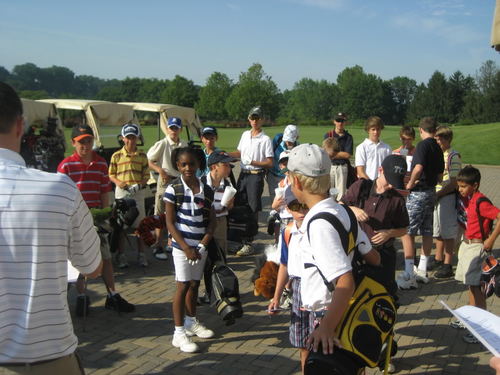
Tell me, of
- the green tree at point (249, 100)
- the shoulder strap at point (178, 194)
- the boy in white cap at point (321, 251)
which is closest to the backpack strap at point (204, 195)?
the shoulder strap at point (178, 194)

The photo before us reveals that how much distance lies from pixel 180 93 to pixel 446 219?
324 feet

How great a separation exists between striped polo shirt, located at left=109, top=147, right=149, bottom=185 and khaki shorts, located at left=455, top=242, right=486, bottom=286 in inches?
176

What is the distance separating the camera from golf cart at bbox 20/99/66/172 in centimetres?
887

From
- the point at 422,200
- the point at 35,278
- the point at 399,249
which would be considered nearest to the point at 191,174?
the point at 35,278

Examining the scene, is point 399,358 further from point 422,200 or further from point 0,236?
point 0,236

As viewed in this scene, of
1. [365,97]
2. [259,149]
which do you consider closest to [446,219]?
[259,149]

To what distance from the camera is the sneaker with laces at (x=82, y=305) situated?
15.9 ft

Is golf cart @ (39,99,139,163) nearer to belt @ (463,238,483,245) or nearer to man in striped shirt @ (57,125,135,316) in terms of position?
man in striped shirt @ (57,125,135,316)

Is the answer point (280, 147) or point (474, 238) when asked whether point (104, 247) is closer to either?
point (280, 147)

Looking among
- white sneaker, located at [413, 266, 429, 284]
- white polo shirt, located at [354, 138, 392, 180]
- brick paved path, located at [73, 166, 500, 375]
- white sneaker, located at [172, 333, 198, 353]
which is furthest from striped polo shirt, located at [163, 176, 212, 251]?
white polo shirt, located at [354, 138, 392, 180]

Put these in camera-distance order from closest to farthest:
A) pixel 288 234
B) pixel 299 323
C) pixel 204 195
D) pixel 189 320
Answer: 1. pixel 299 323
2. pixel 288 234
3. pixel 204 195
4. pixel 189 320

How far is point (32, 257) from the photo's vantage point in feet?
6.31

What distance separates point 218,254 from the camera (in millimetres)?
4652

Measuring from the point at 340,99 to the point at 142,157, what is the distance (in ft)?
392
